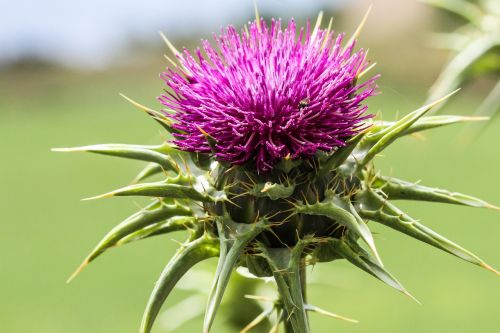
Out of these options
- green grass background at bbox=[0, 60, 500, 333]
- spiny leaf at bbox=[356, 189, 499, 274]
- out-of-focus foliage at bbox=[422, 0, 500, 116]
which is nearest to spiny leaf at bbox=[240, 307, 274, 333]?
spiny leaf at bbox=[356, 189, 499, 274]

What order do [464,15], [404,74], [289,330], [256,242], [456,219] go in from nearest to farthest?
[256,242] < [289,330] < [464,15] < [456,219] < [404,74]

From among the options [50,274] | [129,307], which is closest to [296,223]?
[129,307]

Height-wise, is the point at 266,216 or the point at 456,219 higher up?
the point at 266,216

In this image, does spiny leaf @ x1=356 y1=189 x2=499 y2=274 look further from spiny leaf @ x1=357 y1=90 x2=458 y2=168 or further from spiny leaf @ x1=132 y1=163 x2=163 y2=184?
spiny leaf @ x1=132 y1=163 x2=163 y2=184

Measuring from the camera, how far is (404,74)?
85.0 feet

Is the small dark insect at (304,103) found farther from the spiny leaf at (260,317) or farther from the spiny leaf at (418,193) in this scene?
the spiny leaf at (260,317)

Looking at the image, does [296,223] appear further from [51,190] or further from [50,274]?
[51,190]

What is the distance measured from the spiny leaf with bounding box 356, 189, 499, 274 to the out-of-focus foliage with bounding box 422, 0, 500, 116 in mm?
1300

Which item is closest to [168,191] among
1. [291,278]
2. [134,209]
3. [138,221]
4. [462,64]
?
[138,221]

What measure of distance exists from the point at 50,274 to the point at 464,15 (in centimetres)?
1033

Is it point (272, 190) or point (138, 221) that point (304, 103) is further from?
point (138, 221)

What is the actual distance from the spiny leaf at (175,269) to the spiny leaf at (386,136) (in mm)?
444

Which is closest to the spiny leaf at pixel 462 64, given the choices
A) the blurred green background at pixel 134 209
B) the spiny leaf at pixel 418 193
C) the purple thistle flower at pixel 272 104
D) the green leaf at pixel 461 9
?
the green leaf at pixel 461 9

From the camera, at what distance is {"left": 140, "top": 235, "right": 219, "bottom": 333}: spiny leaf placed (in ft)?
6.20
